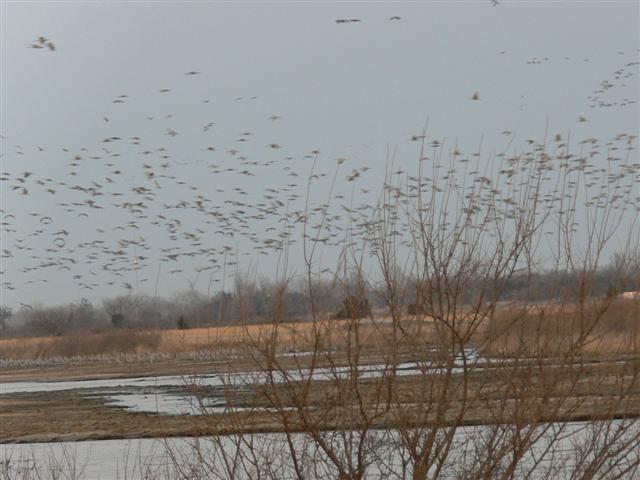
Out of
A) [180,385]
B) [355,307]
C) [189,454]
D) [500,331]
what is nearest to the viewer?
[355,307]

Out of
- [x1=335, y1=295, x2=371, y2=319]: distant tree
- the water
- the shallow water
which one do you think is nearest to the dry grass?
[x1=335, y1=295, x2=371, y2=319]: distant tree

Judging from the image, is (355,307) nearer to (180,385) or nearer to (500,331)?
(500,331)

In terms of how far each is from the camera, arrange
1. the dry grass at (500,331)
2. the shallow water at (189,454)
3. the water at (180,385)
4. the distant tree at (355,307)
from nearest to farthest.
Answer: the distant tree at (355,307), the dry grass at (500,331), the water at (180,385), the shallow water at (189,454)

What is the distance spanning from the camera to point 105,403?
28062 millimetres

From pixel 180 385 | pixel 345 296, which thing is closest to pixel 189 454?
pixel 345 296

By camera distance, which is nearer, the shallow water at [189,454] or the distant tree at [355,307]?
the distant tree at [355,307]

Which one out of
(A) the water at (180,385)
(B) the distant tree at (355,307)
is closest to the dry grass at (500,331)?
(B) the distant tree at (355,307)

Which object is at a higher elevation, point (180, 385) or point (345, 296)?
point (345, 296)

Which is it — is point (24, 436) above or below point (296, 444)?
below

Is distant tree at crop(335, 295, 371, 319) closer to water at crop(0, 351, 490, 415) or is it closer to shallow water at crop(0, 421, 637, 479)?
water at crop(0, 351, 490, 415)

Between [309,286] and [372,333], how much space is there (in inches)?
27.1

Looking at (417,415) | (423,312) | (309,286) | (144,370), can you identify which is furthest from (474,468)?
(144,370)

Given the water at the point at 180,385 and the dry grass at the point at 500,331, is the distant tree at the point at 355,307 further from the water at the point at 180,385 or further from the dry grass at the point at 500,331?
the water at the point at 180,385

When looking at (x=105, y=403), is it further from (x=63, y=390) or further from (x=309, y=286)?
(x=309, y=286)
